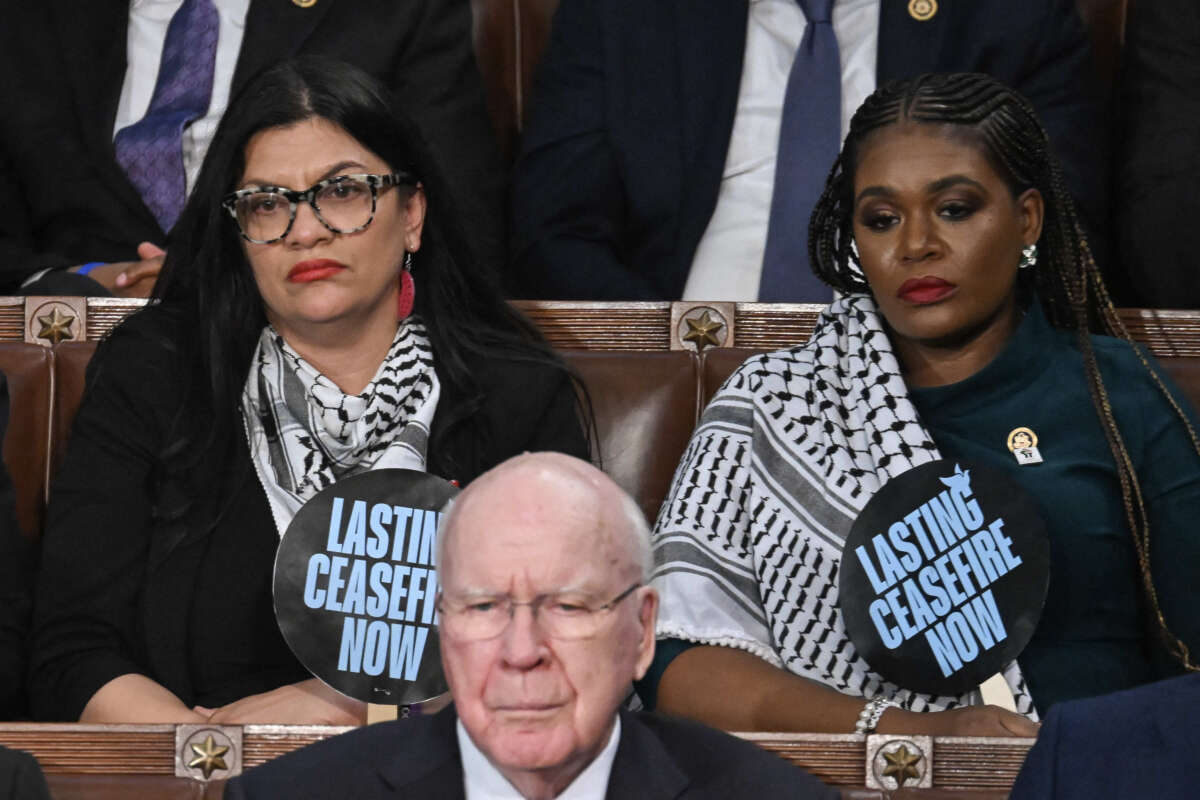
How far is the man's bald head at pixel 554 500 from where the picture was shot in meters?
1.25

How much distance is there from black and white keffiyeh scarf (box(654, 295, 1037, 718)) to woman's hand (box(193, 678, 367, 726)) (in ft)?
0.98

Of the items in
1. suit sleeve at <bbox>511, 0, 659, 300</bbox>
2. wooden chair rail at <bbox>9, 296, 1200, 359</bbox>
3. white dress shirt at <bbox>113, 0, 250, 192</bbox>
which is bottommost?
wooden chair rail at <bbox>9, 296, 1200, 359</bbox>

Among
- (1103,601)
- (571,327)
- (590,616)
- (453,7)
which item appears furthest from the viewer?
(453,7)

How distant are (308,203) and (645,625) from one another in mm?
800

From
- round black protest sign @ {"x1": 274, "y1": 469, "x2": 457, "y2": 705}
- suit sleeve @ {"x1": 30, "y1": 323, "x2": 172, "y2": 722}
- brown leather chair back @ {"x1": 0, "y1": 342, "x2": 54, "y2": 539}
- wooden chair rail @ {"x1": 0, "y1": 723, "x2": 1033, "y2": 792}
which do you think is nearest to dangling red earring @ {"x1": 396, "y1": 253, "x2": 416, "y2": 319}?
suit sleeve @ {"x1": 30, "y1": 323, "x2": 172, "y2": 722}

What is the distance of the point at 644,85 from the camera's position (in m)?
2.48

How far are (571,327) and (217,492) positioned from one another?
1.56ft

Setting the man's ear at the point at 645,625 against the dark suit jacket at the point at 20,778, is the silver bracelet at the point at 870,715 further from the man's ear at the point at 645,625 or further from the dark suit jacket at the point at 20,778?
the dark suit jacket at the point at 20,778

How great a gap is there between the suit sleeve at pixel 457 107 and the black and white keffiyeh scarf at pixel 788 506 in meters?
0.65

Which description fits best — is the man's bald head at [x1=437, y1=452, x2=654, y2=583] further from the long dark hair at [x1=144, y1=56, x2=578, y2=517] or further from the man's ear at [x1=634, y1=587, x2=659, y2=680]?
the long dark hair at [x1=144, y1=56, x2=578, y2=517]

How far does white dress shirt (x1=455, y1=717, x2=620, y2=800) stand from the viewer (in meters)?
1.26

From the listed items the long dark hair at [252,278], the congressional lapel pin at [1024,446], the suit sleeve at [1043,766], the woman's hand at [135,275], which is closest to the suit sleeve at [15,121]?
the woman's hand at [135,275]

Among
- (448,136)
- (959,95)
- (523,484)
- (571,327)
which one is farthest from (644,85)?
(523,484)

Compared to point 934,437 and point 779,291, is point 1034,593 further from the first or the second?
point 779,291
